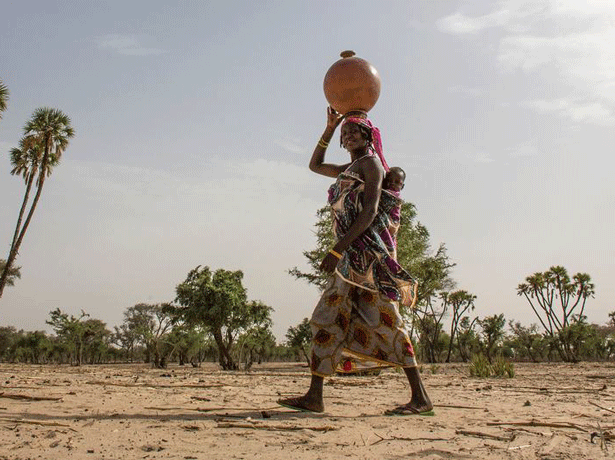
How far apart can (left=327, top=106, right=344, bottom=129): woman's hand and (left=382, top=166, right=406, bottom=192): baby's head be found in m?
0.78

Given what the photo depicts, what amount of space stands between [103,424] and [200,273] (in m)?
27.9

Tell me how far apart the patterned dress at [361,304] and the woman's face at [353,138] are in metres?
0.32

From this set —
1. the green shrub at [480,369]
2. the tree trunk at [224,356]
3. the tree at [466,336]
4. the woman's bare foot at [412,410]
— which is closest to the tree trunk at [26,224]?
the tree trunk at [224,356]

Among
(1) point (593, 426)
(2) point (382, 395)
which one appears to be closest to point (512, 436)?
Result: (1) point (593, 426)

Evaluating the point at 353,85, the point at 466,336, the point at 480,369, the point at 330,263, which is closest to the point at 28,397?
the point at 330,263

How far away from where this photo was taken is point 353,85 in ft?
14.0

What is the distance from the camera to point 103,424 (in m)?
2.98

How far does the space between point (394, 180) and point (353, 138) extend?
0.51 meters

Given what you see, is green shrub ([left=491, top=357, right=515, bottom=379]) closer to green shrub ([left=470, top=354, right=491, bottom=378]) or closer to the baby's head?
green shrub ([left=470, top=354, right=491, bottom=378])

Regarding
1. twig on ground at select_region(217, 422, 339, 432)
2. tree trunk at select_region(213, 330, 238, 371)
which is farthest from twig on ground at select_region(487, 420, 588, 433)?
tree trunk at select_region(213, 330, 238, 371)

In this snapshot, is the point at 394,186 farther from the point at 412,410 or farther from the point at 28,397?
the point at 28,397

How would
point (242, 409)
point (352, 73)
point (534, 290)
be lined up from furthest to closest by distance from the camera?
point (534, 290)
point (352, 73)
point (242, 409)

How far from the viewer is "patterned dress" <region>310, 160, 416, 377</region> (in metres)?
3.79

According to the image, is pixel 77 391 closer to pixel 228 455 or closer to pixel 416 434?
pixel 228 455
